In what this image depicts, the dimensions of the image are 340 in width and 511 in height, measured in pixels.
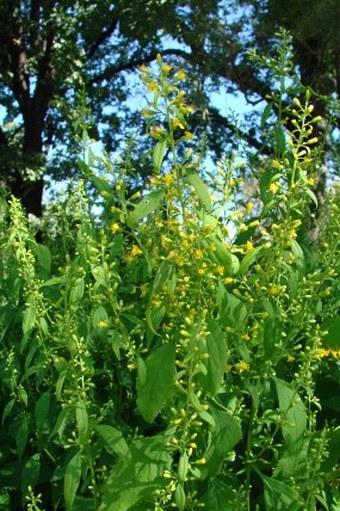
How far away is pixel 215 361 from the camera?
168 centimetres

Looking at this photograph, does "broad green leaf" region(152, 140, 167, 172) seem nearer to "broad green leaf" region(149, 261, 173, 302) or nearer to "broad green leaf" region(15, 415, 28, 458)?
"broad green leaf" region(149, 261, 173, 302)

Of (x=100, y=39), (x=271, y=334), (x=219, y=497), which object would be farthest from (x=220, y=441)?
(x=100, y=39)

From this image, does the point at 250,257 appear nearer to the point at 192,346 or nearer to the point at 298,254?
the point at 298,254

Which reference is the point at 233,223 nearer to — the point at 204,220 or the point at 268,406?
the point at 204,220

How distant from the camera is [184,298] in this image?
184 centimetres

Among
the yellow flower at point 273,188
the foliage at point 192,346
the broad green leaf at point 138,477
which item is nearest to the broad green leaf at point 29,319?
the foliage at point 192,346

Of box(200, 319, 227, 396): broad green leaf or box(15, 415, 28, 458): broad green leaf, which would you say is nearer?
box(200, 319, 227, 396): broad green leaf

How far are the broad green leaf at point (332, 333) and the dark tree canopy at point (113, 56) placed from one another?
1015 centimetres

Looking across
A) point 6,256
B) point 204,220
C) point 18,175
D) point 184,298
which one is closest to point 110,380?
point 184,298

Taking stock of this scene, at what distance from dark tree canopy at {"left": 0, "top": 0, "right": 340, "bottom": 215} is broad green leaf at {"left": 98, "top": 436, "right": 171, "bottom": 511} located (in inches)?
418

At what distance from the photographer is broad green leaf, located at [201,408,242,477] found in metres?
1.73

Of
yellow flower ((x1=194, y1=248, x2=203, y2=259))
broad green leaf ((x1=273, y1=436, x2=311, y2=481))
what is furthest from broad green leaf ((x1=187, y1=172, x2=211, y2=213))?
broad green leaf ((x1=273, y1=436, x2=311, y2=481))

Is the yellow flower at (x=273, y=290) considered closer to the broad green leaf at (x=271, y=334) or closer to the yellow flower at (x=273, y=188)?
the broad green leaf at (x=271, y=334)

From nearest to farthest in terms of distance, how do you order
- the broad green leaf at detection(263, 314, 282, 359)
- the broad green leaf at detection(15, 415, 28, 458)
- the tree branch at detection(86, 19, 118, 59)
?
the broad green leaf at detection(263, 314, 282, 359) < the broad green leaf at detection(15, 415, 28, 458) < the tree branch at detection(86, 19, 118, 59)
